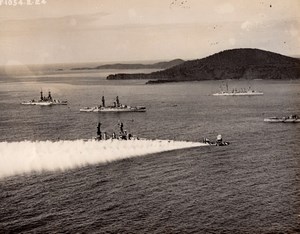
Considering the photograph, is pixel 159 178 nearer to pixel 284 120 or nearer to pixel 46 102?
pixel 284 120

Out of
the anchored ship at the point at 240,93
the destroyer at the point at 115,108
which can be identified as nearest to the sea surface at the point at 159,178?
the destroyer at the point at 115,108

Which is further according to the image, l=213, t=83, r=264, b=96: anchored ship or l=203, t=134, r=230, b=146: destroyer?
l=213, t=83, r=264, b=96: anchored ship

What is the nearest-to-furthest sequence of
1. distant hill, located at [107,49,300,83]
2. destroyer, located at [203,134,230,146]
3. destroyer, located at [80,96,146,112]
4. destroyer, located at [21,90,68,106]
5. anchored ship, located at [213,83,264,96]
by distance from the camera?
1. destroyer, located at [203,134,230,146]
2. destroyer, located at [80,96,146,112]
3. destroyer, located at [21,90,68,106]
4. distant hill, located at [107,49,300,83]
5. anchored ship, located at [213,83,264,96]

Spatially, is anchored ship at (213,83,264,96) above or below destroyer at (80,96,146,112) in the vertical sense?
above

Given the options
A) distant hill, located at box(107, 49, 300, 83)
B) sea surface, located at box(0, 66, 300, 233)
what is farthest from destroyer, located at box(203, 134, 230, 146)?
distant hill, located at box(107, 49, 300, 83)

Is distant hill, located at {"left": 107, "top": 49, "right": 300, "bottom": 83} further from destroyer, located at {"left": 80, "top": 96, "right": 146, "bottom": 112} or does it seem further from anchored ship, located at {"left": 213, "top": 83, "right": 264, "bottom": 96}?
destroyer, located at {"left": 80, "top": 96, "right": 146, "bottom": 112}

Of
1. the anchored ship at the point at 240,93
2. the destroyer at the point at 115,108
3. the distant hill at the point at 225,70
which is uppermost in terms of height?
the distant hill at the point at 225,70

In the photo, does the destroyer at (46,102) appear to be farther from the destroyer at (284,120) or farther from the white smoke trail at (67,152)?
the destroyer at (284,120)
